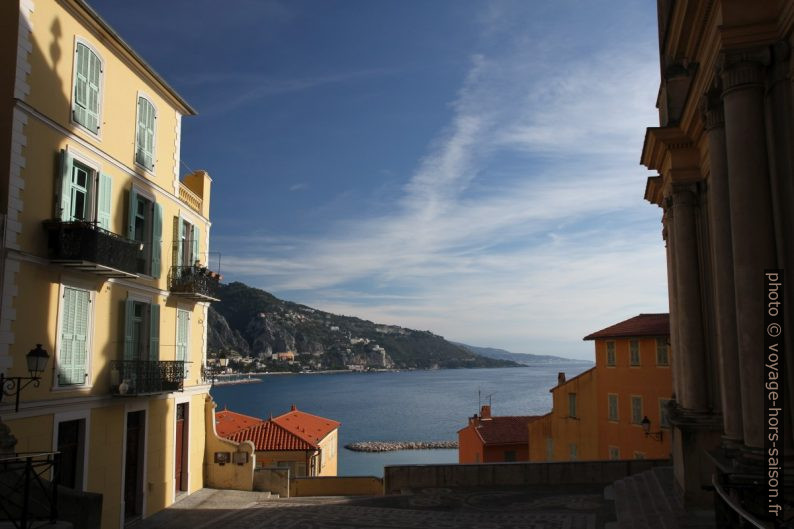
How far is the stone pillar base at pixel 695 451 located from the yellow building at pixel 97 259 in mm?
12328

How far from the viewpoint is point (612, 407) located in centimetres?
3222

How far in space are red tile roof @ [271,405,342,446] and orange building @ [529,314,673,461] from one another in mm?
13317

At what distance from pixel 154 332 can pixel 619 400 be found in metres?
22.7

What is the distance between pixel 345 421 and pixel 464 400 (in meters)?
48.3

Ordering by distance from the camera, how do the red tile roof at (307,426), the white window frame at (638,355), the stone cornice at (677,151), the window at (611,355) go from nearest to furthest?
the stone cornice at (677,151)
the white window frame at (638,355)
the window at (611,355)
the red tile roof at (307,426)

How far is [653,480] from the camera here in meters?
14.5

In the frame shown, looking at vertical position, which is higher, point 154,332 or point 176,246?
point 176,246

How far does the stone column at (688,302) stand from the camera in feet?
41.9

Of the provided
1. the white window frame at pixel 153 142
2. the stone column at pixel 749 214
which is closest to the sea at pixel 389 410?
the white window frame at pixel 153 142

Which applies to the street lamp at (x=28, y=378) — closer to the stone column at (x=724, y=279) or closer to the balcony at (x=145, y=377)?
the balcony at (x=145, y=377)

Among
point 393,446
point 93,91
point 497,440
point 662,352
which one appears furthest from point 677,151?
point 393,446

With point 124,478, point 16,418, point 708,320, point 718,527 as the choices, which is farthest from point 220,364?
point 718,527

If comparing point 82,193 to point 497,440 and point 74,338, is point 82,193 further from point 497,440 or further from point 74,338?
point 497,440

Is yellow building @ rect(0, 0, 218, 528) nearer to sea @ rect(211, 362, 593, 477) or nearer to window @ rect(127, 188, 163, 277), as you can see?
window @ rect(127, 188, 163, 277)
